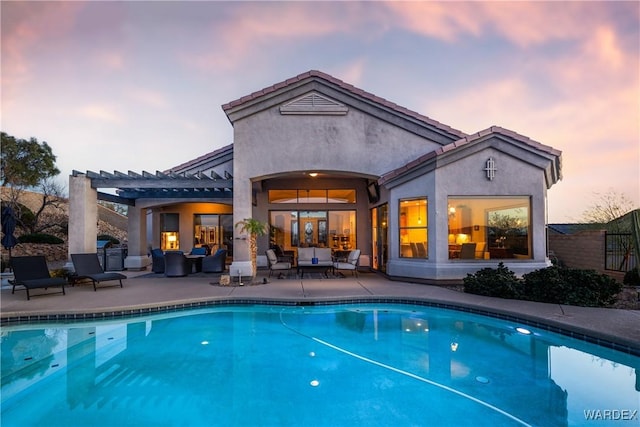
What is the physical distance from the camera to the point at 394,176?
10.6 meters

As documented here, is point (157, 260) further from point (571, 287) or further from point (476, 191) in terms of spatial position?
point (571, 287)

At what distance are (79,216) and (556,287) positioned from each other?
13906 millimetres

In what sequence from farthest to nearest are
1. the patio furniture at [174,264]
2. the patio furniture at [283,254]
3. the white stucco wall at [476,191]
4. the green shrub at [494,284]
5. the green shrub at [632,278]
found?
the patio furniture at [283,254]
the patio furniture at [174,264]
the white stucco wall at [476,191]
the green shrub at [632,278]
the green shrub at [494,284]

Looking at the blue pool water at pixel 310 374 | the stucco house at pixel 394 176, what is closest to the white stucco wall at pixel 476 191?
the stucco house at pixel 394 176

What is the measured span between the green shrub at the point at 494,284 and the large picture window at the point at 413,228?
5.72 feet

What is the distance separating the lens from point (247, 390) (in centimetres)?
418

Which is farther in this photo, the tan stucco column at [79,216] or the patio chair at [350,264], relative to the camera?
the patio chair at [350,264]

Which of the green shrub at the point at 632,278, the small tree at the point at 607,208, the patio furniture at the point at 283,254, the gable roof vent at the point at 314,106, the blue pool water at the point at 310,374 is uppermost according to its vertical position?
the gable roof vent at the point at 314,106

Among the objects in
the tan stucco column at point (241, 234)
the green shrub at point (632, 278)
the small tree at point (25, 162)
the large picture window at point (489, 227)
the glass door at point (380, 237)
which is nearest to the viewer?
the green shrub at point (632, 278)

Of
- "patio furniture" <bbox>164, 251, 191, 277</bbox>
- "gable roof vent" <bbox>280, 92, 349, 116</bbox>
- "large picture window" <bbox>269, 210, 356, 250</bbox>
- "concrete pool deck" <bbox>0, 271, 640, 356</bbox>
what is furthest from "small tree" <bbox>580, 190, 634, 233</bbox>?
"patio furniture" <bbox>164, 251, 191, 277</bbox>

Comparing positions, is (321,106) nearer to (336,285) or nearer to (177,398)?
(336,285)

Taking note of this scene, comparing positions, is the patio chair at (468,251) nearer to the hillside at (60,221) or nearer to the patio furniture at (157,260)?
the patio furniture at (157,260)

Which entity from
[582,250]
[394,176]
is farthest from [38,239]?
[582,250]

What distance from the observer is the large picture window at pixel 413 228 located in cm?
1024
